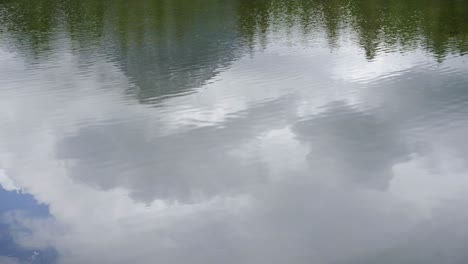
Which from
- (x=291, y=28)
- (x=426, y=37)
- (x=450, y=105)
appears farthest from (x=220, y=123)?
(x=291, y=28)

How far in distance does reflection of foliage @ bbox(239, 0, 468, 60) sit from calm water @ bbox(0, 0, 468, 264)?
47 cm

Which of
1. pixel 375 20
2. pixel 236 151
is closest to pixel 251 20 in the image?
pixel 375 20

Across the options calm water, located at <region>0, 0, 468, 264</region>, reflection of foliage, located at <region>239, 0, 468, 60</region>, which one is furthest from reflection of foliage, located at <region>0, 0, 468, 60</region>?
calm water, located at <region>0, 0, 468, 264</region>

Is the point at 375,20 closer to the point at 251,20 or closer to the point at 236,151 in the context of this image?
the point at 251,20

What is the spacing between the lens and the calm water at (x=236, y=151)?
15.1 m

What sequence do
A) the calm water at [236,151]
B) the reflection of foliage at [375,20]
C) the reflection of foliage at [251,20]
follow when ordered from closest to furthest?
the calm water at [236,151], the reflection of foliage at [375,20], the reflection of foliage at [251,20]

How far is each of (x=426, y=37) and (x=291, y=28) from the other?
1108cm

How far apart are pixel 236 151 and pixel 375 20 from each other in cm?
3452

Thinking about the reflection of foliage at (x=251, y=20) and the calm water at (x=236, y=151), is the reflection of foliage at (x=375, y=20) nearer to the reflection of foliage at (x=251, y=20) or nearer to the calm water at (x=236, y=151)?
the reflection of foliage at (x=251, y=20)

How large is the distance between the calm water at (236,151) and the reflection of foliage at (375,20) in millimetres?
469

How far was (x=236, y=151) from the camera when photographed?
68.7ft

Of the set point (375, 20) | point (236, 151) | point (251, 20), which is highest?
point (251, 20)

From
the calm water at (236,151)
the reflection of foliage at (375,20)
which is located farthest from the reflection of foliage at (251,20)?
the calm water at (236,151)

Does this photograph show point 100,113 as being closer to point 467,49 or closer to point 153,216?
point 153,216
